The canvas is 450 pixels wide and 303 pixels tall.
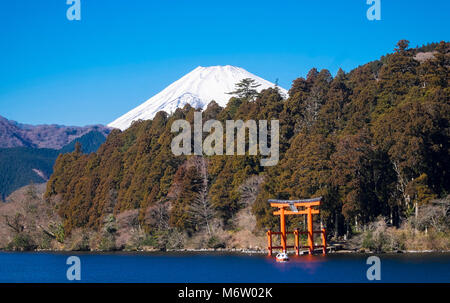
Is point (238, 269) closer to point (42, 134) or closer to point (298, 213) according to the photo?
point (298, 213)

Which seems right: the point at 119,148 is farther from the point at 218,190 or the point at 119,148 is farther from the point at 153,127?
the point at 218,190

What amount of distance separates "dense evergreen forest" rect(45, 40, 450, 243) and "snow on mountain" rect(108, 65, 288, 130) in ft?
139

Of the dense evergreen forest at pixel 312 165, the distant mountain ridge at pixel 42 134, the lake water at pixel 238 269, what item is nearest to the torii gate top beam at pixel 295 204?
the dense evergreen forest at pixel 312 165

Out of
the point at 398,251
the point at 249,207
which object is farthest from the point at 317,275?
the point at 249,207

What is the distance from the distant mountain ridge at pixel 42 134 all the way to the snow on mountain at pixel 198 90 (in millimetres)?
60168

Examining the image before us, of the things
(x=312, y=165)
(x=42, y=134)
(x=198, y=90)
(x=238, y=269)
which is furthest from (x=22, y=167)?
(x=238, y=269)

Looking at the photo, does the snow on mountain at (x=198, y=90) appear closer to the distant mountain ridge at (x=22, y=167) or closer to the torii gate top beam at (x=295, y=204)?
the distant mountain ridge at (x=22, y=167)

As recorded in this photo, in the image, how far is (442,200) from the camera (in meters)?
31.0

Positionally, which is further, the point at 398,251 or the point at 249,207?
the point at 249,207

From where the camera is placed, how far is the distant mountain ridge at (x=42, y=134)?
168625mm

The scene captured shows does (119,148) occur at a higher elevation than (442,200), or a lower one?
higher

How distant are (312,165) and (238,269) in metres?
11.0

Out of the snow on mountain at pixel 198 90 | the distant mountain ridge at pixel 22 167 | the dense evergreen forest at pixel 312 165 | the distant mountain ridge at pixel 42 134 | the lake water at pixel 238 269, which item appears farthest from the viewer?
the distant mountain ridge at pixel 42 134
